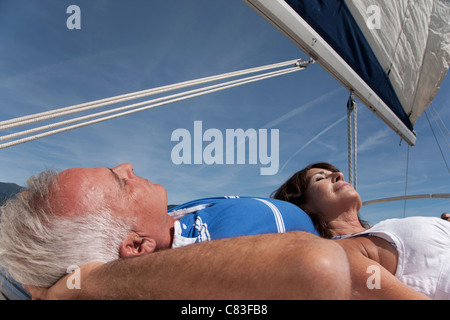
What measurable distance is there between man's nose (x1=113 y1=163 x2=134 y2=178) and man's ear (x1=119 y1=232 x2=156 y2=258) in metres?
0.27

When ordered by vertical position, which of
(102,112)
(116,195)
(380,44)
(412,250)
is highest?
(380,44)

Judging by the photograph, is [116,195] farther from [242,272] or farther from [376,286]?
[376,286]

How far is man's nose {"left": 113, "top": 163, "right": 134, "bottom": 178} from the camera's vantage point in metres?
1.21


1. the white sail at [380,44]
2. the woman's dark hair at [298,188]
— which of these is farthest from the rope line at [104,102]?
the woman's dark hair at [298,188]

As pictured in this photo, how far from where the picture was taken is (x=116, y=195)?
1.08 metres

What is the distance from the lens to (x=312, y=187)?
6.84 ft

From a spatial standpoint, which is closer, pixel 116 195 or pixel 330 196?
pixel 116 195

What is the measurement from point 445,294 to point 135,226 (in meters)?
1.35

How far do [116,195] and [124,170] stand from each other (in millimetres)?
197

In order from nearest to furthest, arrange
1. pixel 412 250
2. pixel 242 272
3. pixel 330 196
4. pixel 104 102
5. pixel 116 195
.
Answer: pixel 242 272 < pixel 116 195 < pixel 412 250 < pixel 104 102 < pixel 330 196

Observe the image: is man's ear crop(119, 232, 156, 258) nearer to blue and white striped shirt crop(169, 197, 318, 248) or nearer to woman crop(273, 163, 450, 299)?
blue and white striped shirt crop(169, 197, 318, 248)

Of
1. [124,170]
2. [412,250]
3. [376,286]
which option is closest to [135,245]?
[124,170]
